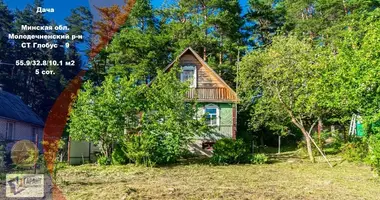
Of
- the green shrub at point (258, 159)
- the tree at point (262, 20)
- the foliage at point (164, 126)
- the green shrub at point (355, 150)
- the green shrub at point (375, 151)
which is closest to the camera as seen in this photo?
the green shrub at point (375, 151)

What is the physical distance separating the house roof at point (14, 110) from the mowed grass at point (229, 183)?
12.2 meters

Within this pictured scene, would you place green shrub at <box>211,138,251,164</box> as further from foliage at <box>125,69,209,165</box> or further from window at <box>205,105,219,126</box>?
window at <box>205,105,219,126</box>

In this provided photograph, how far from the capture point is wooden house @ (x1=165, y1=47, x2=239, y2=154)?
20.3 m

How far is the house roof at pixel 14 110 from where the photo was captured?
73.8 feet

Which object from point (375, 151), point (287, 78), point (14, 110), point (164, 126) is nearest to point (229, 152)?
point (164, 126)

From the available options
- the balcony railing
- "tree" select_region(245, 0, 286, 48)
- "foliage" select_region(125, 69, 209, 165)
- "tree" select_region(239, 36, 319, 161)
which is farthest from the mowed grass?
"tree" select_region(245, 0, 286, 48)

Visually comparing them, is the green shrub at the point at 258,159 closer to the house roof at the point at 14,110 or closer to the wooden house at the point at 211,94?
the wooden house at the point at 211,94

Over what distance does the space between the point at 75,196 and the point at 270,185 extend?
5310mm

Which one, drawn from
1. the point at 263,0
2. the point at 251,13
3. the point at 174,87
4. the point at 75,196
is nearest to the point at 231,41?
the point at 251,13

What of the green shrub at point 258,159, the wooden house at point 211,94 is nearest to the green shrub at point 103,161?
the wooden house at point 211,94

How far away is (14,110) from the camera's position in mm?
24375

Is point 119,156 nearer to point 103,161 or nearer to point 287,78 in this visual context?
point 103,161

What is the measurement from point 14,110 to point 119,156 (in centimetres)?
1235

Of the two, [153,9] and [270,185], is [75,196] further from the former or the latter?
[153,9]
